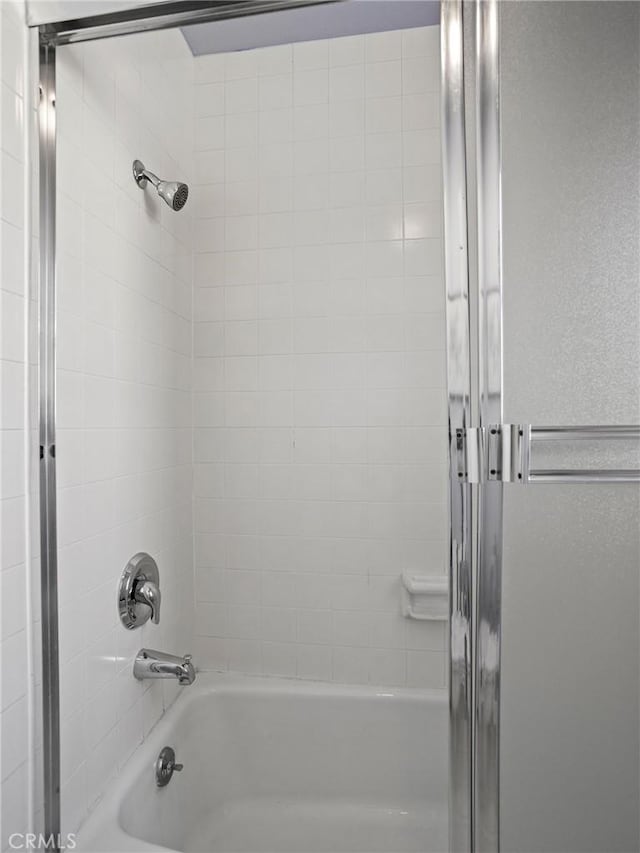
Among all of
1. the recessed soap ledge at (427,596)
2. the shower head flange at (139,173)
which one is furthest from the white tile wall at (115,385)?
the recessed soap ledge at (427,596)

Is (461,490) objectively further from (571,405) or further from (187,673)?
(187,673)

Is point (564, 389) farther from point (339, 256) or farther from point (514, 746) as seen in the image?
point (339, 256)

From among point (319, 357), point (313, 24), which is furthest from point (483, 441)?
point (313, 24)

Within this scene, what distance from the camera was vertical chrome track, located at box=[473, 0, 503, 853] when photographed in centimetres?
78

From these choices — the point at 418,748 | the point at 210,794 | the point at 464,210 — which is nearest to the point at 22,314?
the point at 464,210

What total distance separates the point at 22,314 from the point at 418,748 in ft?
5.13

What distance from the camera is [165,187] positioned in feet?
4.47

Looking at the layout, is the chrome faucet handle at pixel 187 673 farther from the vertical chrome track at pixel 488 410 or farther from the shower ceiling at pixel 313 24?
the shower ceiling at pixel 313 24

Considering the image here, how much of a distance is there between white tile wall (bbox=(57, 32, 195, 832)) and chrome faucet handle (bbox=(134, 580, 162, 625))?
0.21 ft

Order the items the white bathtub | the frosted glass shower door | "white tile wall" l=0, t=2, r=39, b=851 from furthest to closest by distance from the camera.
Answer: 1. the white bathtub
2. "white tile wall" l=0, t=2, r=39, b=851
3. the frosted glass shower door

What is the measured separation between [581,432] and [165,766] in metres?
1.33

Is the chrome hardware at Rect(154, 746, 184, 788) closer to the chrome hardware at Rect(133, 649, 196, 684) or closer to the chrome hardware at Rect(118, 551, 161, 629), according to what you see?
the chrome hardware at Rect(133, 649, 196, 684)

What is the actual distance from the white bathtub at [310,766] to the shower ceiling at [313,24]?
79.4 inches

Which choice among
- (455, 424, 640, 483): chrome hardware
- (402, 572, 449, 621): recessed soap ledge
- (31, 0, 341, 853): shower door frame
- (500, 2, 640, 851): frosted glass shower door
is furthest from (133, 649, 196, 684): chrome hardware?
(455, 424, 640, 483): chrome hardware
